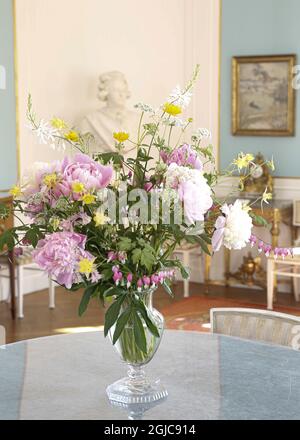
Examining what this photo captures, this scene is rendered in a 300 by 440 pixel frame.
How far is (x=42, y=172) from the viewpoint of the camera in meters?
1.95

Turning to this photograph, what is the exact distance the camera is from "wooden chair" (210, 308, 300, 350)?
2.73 meters

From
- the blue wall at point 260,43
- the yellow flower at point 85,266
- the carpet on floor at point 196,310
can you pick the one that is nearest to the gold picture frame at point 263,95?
the blue wall at point 260,43

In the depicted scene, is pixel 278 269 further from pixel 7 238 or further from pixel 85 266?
pixel 85 266

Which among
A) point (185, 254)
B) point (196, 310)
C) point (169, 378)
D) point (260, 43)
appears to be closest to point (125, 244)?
point (169, 378)

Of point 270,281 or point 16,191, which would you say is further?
point 270,281

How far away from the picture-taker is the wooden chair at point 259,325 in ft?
8.95

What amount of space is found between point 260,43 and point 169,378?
4.96m

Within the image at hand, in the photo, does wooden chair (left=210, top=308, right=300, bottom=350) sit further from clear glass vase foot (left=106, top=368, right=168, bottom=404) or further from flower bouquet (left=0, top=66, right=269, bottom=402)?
flower bouquet (left=0, top=66, right=269, bottom=402)

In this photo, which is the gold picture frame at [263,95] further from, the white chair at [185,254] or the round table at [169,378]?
the round table at [169,378]

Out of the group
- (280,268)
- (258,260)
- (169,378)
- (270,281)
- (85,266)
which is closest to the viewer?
(85,266)

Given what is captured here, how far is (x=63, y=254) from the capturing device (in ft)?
5.97

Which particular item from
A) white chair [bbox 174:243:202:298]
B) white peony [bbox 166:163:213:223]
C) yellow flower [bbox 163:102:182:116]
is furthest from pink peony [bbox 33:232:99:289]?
white chair [bbox 174:243:202:298]

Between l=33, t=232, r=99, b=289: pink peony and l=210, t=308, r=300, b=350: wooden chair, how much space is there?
1109 millimetres

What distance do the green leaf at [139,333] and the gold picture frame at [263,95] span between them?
16.2 feet
